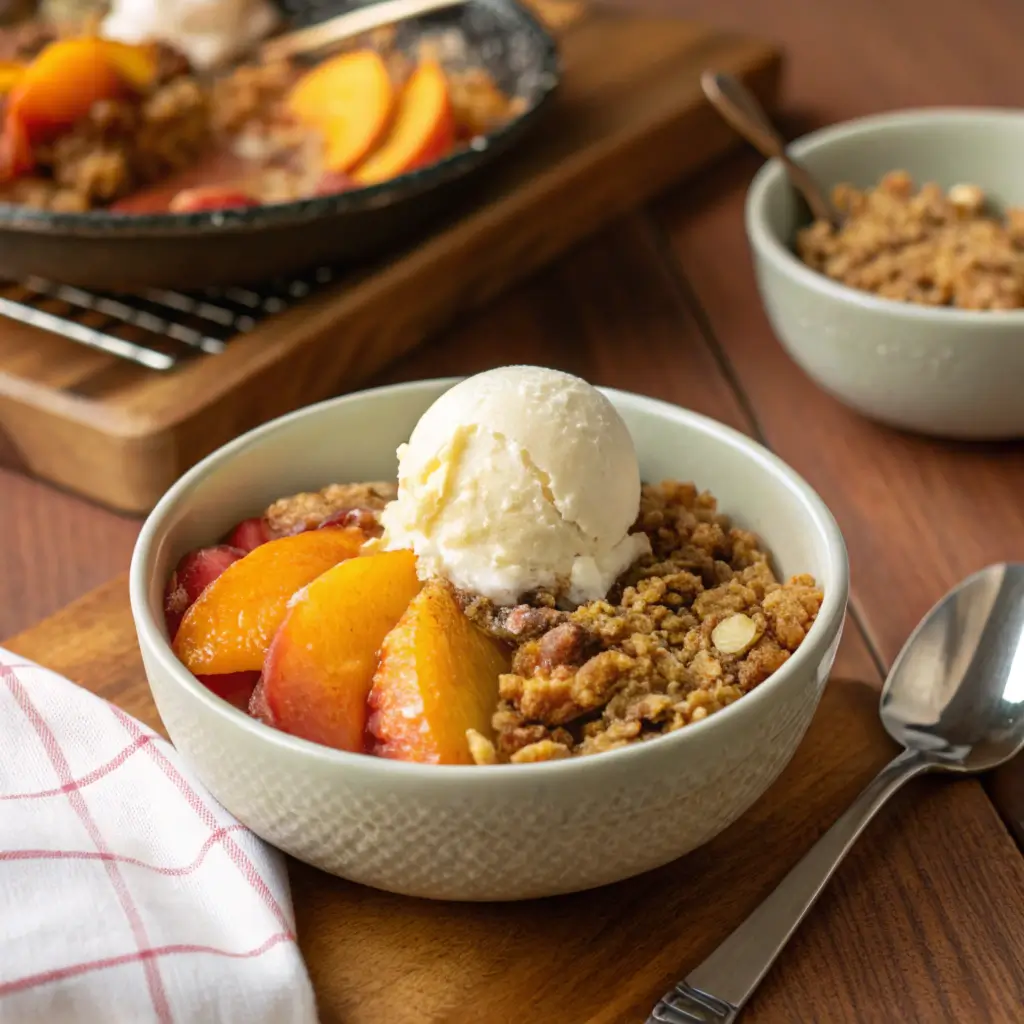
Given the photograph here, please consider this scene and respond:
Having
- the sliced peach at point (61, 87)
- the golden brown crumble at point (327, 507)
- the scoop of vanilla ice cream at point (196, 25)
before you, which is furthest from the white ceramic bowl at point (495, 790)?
the scoop of vanilla ice cream at point (196, 25)

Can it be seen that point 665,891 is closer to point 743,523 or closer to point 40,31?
point 743,523

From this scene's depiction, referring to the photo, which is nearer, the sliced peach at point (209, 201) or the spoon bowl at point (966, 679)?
the spoon bowl at point (966, 679)

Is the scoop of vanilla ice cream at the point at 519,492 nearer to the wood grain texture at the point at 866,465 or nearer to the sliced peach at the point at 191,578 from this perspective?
the sliced peach at the point at 191,578

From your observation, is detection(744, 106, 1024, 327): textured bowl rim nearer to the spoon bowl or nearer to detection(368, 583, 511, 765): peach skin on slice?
the spoon bowl

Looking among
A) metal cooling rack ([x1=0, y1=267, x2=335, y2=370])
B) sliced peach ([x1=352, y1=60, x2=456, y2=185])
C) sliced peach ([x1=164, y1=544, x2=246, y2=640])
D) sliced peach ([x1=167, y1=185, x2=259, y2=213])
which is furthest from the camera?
sliced peach ([x1=352, y1=60, x2=456, y2=185])

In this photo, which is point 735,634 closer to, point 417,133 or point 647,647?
point 647,647

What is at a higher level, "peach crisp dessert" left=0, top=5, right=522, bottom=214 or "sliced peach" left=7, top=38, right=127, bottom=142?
"sliced peach" left=7, top=38, right=127, bottom=142

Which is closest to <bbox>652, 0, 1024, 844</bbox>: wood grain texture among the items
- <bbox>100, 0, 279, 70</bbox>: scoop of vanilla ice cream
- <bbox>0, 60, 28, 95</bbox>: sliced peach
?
<bbox>100, 0, 279, 70</bbox>: scoop of vanilla ice cream
